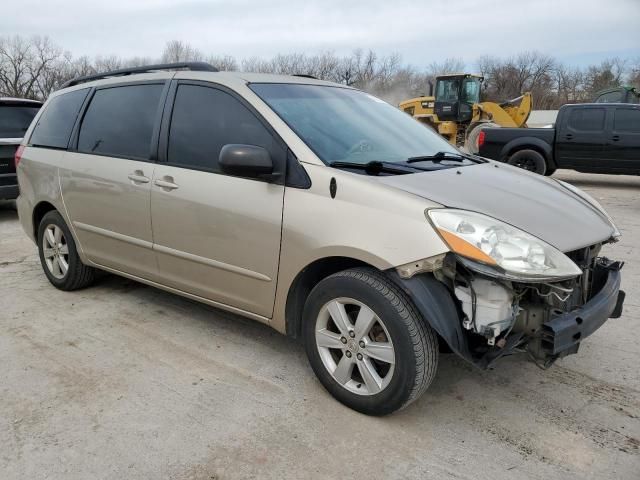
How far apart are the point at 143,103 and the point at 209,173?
0.95 m

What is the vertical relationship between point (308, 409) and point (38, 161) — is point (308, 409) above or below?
below

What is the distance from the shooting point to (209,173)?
329cm

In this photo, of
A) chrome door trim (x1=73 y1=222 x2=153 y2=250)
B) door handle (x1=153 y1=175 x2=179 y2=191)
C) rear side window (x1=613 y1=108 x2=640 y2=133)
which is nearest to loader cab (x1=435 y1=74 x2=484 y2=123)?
rear side window (x1=613 y1=108 x2=640 y2=133)

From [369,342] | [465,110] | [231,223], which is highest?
[465,110]

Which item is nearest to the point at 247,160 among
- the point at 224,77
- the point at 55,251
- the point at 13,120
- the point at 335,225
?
the point at 335,225

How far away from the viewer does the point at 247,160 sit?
287 centimetres

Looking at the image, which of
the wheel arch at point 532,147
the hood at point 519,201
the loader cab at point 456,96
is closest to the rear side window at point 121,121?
the hood at point 519,201

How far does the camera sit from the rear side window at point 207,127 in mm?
3174

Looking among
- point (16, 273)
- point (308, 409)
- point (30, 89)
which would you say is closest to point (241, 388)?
point (308, 409)

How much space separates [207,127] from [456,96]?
17.4m

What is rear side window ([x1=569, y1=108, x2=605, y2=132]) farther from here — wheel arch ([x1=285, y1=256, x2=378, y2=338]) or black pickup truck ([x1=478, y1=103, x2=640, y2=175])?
wheel arch ([x1=285, y1=256, x2=378, y2=338])

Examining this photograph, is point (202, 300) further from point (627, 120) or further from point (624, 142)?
point (627, 120)

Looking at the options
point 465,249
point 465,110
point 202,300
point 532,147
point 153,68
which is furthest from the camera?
point 465,110

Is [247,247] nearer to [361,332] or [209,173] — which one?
[209,173]
